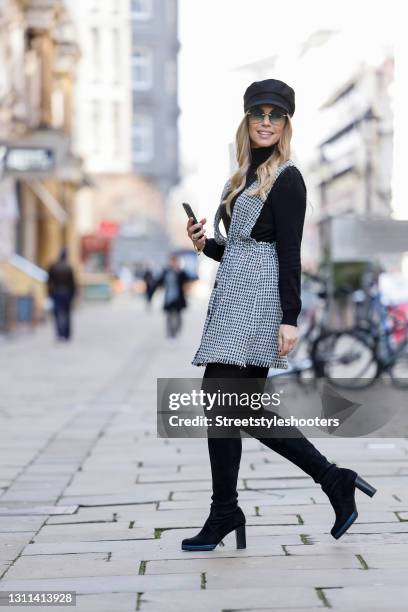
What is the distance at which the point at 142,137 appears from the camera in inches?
2370

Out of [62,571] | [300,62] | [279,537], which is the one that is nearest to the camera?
[62,571]

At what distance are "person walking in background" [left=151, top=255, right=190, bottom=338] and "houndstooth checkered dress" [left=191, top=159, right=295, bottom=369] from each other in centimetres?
1494

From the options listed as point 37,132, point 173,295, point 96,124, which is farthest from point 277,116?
point 96,124

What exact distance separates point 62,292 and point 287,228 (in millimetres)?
16234

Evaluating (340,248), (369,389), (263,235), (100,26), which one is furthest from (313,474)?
(100,26)

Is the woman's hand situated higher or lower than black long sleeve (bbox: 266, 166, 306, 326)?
lower

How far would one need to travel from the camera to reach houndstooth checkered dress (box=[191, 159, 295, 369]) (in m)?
4.11

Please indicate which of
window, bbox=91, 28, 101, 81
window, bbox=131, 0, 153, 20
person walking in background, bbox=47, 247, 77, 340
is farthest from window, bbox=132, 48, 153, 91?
person walking in background, bbox=47, 247, 77, 340

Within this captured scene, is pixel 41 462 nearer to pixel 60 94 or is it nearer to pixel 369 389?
pixel 369 389

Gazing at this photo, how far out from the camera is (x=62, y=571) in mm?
4043

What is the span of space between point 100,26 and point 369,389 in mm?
33699

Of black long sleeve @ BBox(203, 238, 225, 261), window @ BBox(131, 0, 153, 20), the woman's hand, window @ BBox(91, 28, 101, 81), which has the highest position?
window @ BBox(131, 0, 153, 20)

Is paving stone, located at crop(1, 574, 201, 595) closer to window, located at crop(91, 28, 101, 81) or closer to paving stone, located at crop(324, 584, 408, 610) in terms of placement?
paving stone, located at crop(324, 584, 408, 610)

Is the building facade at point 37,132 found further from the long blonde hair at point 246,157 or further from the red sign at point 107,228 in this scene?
the long blonde hair at point 246,157
